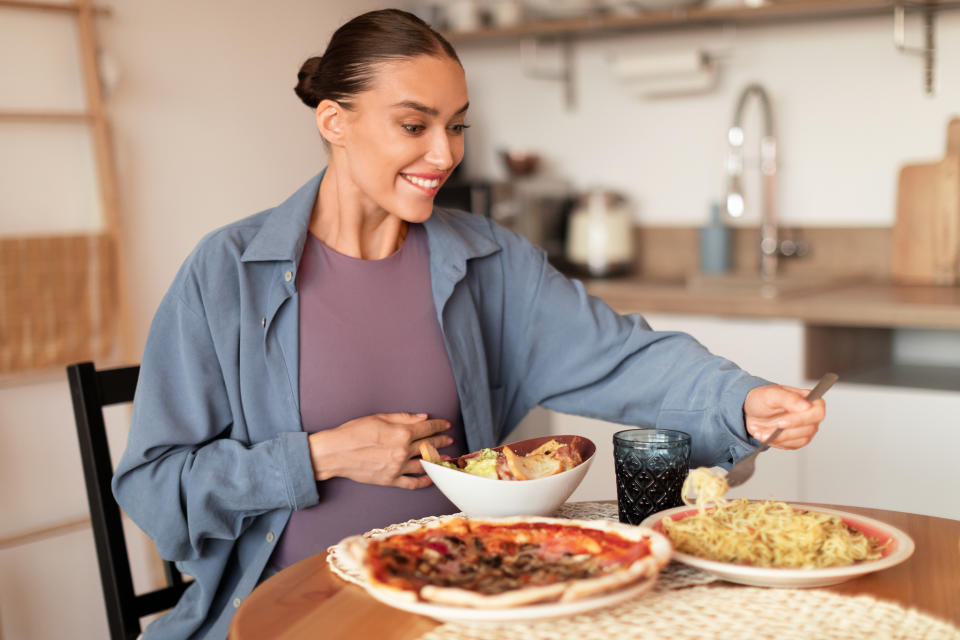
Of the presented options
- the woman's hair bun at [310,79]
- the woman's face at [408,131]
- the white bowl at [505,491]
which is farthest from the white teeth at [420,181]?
the white bowl at [505,491]

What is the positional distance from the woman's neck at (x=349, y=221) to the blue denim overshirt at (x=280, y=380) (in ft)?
0.11

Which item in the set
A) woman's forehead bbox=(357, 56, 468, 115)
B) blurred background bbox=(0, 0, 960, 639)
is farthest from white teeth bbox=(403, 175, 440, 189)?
blurred background bbox=(0, 0, 960, 639)

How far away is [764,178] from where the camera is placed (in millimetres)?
3174

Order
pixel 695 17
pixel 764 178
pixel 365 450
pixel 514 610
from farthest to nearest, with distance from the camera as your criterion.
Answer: pixel 764 178 → pixel 695 17 → pixel 365 450 → pixel 514 610

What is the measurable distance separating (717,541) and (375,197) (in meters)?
0.75

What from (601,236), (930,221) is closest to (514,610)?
(930,221)

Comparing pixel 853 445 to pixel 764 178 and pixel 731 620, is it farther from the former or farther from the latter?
pixel 731 620

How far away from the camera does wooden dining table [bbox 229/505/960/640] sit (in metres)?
0.93

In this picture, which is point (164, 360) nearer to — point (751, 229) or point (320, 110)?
point (320, 110)

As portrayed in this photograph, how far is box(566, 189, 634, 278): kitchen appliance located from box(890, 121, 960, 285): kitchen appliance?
88 centimetres

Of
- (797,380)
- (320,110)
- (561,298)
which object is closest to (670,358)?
(561,298)

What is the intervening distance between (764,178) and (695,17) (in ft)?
1.83

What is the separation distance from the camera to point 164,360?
137 cm

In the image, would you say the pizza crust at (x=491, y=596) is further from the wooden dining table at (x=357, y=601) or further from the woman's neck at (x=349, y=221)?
the woman's neck at (x=349, y=221)
